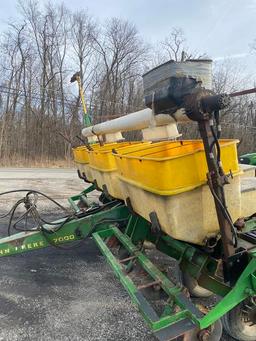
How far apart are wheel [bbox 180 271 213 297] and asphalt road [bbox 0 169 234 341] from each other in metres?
0.53

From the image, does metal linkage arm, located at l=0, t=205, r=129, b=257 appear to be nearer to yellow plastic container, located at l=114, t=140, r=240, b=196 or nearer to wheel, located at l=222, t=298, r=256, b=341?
yellow plastic container, located at l=114, t=140, r=240, b=196

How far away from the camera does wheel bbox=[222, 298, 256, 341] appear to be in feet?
9.89

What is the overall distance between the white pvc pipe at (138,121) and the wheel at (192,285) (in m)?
1.38

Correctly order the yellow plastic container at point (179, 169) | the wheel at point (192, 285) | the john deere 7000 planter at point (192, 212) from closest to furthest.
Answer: the john deere 7000 planter at point (192, 212), the yellow plastic container at point (179, 169), the wheel at point (192, 285)

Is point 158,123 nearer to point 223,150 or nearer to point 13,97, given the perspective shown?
point 223,150

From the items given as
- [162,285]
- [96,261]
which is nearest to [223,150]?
[162,285]

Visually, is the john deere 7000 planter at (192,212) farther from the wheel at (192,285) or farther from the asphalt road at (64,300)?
the asphalt road at (64,300)

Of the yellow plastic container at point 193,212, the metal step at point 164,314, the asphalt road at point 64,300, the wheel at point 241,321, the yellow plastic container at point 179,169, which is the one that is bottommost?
the asphalt road at point 64,300

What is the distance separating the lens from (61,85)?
28625 mm

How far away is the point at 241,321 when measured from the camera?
307 centimetres

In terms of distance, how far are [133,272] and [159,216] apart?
685mm

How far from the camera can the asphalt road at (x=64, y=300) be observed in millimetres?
3277

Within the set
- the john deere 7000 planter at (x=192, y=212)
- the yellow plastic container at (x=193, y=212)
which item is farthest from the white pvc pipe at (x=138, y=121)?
the yellow plastic container at (x=193, y=212)

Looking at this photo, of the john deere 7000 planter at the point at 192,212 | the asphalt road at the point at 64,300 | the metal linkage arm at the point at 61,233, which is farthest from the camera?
the metal linkage arm at the point at 61,233
